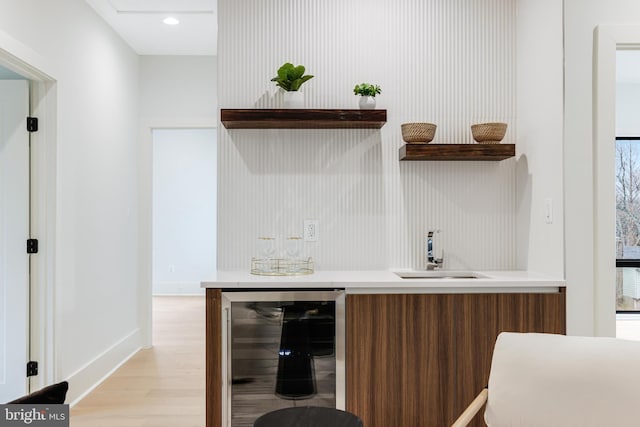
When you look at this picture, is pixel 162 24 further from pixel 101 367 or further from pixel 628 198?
pixel 628 198

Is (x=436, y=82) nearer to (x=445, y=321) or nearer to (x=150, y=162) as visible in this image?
(x=445, y=321)

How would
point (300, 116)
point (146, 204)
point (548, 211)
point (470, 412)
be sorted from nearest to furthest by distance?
point (470, 412) → point (548, 211) → point (300, 116) → point (146, 204)

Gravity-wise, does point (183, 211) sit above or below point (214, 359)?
above

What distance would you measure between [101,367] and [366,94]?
277cm

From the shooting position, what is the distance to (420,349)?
2.26 m

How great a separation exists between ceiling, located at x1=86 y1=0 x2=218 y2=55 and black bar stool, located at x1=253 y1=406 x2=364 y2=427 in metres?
2.92

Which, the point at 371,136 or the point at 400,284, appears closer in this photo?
the point at 400,284

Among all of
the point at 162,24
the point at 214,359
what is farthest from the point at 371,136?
the point at 162,24

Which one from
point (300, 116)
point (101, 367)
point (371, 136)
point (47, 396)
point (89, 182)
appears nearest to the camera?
point (47, 396)

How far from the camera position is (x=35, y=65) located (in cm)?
276

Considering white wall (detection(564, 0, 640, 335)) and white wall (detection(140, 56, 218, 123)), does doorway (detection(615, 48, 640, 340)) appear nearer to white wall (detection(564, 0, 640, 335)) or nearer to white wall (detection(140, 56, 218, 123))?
white wall (detection(564, 0, 640, 335))

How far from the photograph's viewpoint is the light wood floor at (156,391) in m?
2.91

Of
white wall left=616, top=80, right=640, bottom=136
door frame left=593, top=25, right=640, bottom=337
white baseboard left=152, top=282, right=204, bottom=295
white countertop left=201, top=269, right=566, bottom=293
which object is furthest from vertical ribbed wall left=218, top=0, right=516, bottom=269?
white baseboard left=152, top=282, right=204, bottom=295

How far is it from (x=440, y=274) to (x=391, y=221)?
389 mm
